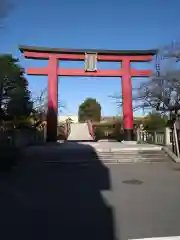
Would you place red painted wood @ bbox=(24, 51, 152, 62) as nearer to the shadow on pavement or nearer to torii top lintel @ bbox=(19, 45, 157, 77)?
torii top lintel @ bbox=(19, 45, 157, 77)

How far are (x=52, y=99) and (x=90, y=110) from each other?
143ft

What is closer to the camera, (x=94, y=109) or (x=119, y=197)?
(x=119, y=197)

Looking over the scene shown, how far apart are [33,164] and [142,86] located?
1651 cm

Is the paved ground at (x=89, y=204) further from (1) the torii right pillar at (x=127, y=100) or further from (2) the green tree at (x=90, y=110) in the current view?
(2) the green tree at (x=90, y=110)

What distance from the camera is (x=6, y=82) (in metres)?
27.2

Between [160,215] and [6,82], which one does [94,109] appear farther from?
[160,215]

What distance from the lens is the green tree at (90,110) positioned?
66.1 m

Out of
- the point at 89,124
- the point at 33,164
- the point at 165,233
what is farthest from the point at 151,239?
the point at 89,124

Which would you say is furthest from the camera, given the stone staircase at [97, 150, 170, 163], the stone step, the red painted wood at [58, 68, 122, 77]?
the red painted wood at [58, 68, 122, 77]

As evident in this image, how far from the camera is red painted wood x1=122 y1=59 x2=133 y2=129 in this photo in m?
23.7

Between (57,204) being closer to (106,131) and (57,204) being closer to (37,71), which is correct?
(37,71)

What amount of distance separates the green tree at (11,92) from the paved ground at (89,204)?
15.7m

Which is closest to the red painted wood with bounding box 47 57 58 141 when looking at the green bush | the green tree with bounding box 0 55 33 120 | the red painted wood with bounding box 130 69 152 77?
the green tree with bounding box 0 55 33 120

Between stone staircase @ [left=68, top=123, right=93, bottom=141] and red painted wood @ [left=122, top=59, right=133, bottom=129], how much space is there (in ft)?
28.7
